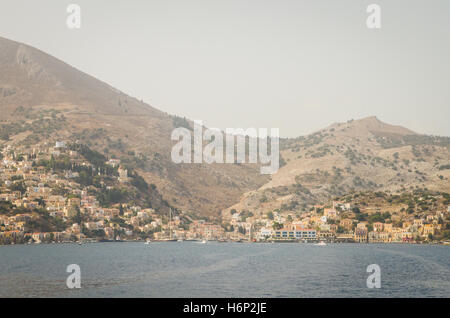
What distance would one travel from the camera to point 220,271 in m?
88.5

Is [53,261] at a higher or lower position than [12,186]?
lower

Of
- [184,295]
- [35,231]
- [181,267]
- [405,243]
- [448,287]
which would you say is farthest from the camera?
[405,243]

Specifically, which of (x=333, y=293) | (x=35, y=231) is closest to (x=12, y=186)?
(x=35, y=231)

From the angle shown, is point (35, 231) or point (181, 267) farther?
point (35, 231)
